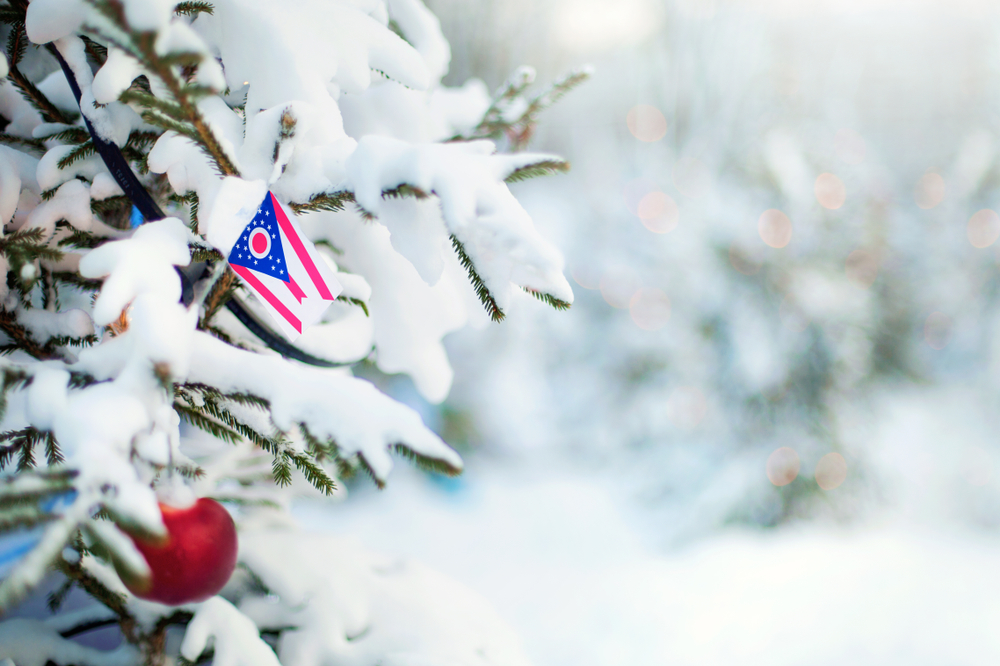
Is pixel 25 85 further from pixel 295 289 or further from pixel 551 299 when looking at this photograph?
pixel 551 299

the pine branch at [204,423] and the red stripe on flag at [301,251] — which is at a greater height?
the red stripe on flag at [301,251]

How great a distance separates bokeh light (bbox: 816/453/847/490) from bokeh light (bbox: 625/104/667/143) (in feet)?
7.84

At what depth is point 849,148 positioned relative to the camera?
2.11m

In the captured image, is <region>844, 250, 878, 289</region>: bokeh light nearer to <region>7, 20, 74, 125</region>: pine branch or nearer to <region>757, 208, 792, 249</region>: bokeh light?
<region>757, 208, 792, 249</region>: bokeh light

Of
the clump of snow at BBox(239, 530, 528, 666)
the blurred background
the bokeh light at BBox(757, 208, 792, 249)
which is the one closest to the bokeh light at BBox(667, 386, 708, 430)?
the blurred background

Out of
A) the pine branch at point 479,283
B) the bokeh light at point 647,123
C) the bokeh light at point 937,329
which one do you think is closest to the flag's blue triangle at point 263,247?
the pine branch at point 479,283

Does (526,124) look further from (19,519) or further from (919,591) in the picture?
(919,591)

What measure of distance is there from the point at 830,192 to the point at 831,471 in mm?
979

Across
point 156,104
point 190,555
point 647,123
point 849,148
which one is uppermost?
point 647,123

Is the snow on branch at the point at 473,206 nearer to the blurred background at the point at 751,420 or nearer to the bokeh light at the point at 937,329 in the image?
the blurred background at the point at 751,420

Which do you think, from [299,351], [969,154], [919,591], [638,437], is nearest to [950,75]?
[969,154]

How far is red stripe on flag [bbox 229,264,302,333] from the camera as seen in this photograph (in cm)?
44

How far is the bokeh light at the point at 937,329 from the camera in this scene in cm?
230

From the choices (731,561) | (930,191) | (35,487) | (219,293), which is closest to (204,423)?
(219,293)
